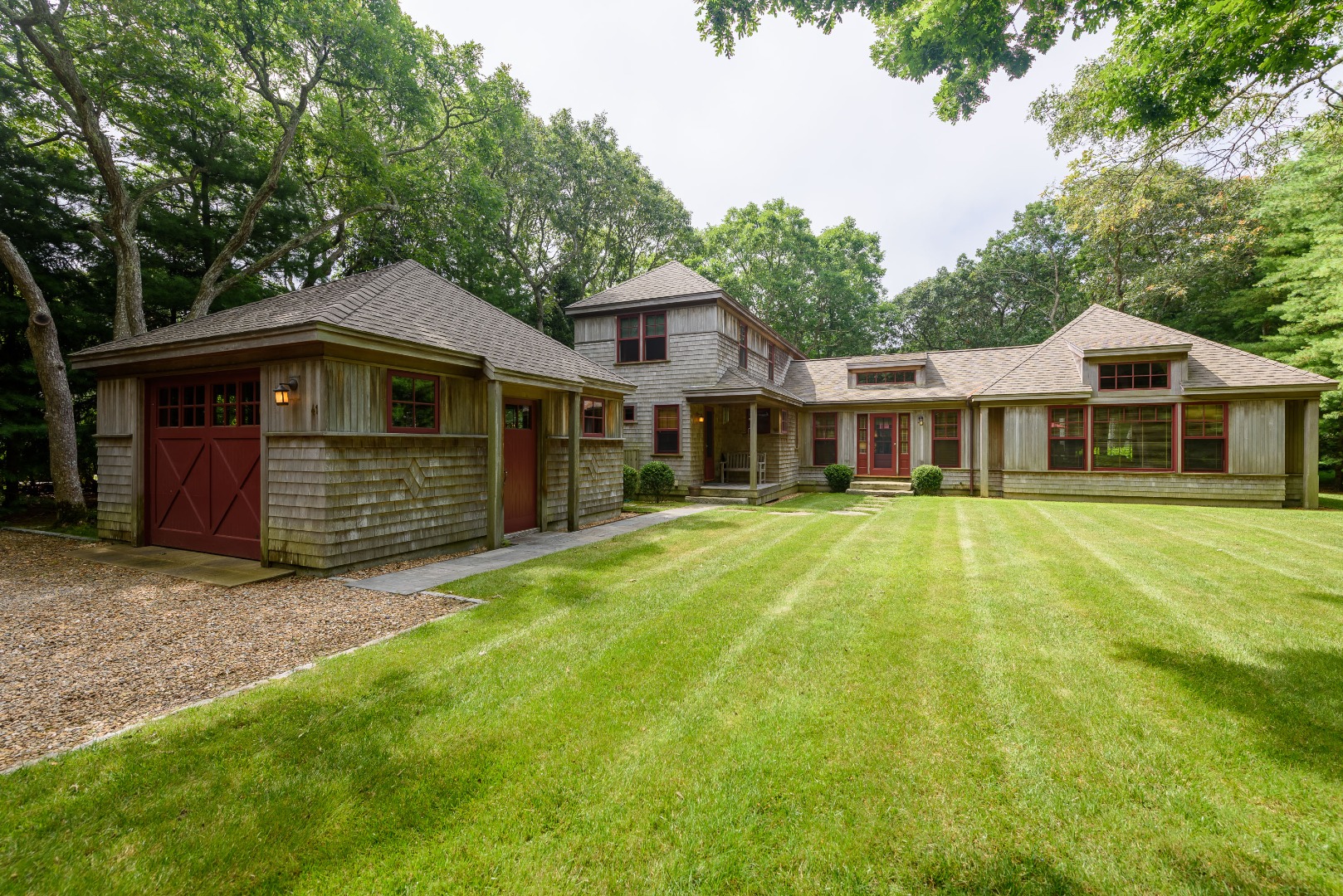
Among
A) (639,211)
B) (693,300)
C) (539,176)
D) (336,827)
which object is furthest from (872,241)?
(336,827)

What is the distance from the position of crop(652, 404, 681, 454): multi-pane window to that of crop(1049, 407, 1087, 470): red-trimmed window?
10.8 metres

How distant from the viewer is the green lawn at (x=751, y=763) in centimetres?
206

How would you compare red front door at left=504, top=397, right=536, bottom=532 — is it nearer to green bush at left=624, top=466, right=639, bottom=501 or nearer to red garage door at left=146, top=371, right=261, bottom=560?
red garage door at left=146, top=371, right=261, bottom=560

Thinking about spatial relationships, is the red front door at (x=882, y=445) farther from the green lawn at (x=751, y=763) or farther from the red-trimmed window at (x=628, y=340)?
the green lawn at (x=751, y=763)

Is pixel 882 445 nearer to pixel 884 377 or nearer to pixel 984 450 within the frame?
pixel 884 377

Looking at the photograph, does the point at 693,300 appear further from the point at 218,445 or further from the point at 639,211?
the point at 639,211

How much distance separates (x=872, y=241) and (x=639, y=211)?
50.9ft

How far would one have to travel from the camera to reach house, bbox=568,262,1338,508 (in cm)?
1336

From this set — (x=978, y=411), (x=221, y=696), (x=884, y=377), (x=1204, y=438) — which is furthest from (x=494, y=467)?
(x=1204, y=438)

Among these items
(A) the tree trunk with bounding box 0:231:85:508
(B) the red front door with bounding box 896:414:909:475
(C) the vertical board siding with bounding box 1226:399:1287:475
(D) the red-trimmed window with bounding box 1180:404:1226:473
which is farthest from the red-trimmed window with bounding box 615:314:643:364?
(C) the vertical board siding with bounding box 1226:399:1287:475

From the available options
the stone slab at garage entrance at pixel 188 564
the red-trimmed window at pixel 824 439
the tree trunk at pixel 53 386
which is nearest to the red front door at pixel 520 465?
the stone slab at garage entrance at pixel 188 564

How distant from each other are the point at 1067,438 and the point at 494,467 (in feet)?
51.5

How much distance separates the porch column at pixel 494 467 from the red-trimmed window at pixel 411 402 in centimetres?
79

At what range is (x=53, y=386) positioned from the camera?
995 centimetres
